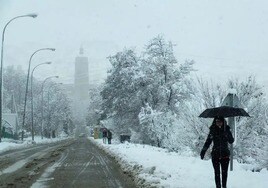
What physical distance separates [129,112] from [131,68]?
5156 millimetres

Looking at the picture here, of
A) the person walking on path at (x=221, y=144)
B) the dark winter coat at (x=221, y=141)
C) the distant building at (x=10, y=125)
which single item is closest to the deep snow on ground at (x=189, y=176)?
the person walking on path at (x=221, y=144)

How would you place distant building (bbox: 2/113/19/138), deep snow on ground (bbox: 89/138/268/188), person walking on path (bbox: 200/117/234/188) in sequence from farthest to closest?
distant building (bbox: 2/113/19/138)
deep snow on ground (bbox: 89/138/268/188)
person walking on path (bbox: 200/117/234/188)

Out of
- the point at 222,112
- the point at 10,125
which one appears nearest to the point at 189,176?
the point at 222,112

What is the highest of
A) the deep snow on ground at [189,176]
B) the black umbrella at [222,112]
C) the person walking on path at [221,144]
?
the black umbrella at [222,112]

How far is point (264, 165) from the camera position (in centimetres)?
2173

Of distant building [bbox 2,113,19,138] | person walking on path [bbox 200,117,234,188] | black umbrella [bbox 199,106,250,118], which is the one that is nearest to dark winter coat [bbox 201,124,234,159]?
person walking on path [bbox 200,117,234,188]

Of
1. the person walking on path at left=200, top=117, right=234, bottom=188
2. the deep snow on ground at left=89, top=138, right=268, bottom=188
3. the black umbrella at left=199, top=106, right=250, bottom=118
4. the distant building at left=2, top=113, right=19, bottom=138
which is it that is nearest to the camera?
the person walking on path at left=200, top=117, right=234, bottom=188

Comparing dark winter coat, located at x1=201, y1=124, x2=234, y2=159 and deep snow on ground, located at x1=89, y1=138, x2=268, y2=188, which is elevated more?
dark winter coat, located at x1=201, y1=124, x2=234, y2=159

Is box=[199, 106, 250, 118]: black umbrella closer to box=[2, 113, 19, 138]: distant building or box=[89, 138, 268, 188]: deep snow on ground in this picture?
box=[89, 138, 268, 188]: deep snow on ground

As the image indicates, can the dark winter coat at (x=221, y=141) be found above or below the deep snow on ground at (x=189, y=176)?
above

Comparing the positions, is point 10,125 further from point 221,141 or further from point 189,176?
point 221,141

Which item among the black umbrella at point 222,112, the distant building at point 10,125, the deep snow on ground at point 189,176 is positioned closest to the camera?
the black umbrella at point 222,112

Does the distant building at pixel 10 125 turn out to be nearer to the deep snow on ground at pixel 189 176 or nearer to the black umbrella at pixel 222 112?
the deep snow on ground at pixel 189 176

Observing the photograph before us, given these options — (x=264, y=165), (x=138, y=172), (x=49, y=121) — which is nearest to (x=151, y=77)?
(x=264, y=165)
